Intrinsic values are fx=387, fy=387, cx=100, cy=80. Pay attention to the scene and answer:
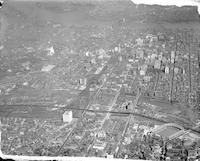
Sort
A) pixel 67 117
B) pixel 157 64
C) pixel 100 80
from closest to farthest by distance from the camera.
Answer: pixel 67 117 < pixel 100 80 < pixel 157 64

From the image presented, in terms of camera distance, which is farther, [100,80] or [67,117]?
[100,80]

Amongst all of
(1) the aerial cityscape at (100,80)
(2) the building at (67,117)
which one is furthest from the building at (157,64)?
(2) the building at (67,117)

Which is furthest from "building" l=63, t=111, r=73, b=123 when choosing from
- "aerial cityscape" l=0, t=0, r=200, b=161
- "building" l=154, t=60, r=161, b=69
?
"building" l=154, t=60, r=161, b=69

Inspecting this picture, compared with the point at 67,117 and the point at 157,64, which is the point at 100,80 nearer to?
the point at 157,64

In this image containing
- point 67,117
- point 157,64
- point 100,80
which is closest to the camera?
point 67,117

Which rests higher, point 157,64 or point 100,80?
point 157,64

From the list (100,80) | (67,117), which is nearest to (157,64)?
(100,80)

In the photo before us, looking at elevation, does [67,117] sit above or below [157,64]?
below

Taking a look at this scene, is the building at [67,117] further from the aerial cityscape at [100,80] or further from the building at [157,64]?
the building at [157,64]

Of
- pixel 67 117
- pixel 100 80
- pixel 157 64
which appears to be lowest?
pixel 67 117
